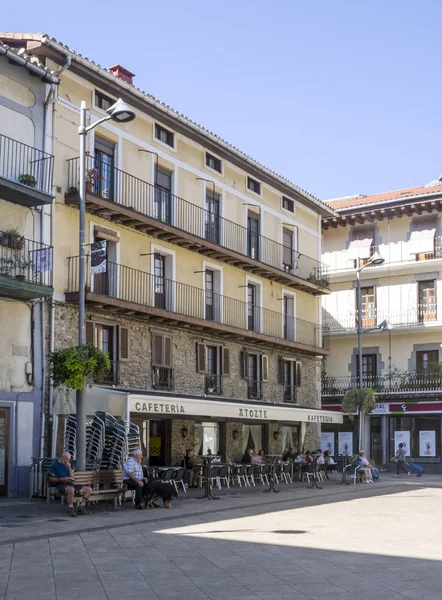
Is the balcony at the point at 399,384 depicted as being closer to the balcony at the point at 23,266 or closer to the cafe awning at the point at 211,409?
the cafe awning at the point at 211,409

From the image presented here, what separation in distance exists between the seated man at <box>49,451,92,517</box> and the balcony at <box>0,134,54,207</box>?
6818 millimetres

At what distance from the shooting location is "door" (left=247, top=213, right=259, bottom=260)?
32875 millimetres

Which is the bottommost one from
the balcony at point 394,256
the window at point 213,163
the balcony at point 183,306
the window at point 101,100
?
the balcony at point 183,306

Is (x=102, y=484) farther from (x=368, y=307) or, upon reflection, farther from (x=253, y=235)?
(x=368, y=307)

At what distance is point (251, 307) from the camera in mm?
32844

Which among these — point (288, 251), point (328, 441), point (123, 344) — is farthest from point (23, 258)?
point (328, 441)

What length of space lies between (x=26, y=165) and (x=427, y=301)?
83.9 feet

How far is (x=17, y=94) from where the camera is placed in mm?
21906

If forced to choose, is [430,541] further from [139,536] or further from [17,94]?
[17,94]

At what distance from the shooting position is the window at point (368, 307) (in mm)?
43750

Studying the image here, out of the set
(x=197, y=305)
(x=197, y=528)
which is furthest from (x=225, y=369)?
(x=197, y=528)

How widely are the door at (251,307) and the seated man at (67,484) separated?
51.3 feet

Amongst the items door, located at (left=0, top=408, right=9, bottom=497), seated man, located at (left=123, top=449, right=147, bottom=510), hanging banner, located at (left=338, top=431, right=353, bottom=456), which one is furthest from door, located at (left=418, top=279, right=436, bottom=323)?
seated man, located at (left=123, top=449, right=147, bottom=510)

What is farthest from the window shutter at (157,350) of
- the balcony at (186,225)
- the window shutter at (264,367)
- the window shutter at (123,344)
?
the window shutter at (264,367)
